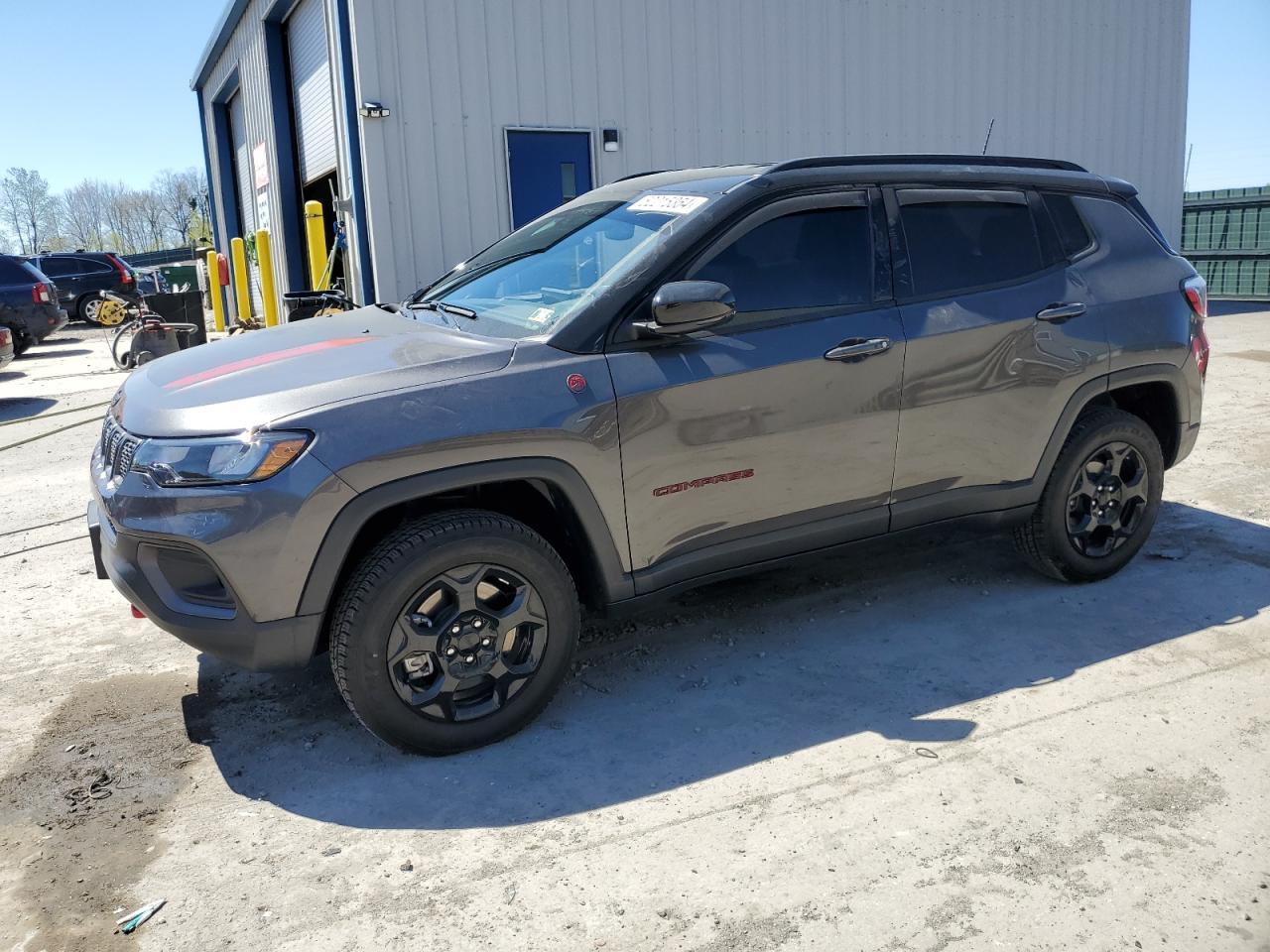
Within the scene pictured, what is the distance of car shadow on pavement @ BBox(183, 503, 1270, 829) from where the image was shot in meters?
3.12

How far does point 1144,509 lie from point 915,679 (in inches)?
63.9

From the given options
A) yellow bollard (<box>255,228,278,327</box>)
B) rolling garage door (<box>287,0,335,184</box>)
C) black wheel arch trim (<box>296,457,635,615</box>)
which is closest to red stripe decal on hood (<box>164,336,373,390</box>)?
black wheel arch trim (<box>296,457,635,615</box>)

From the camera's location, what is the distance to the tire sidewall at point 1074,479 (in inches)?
169

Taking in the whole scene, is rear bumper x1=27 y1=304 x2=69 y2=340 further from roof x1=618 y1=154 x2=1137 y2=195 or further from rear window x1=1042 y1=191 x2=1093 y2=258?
rear window x1=1042 y1=191 x2=1093 y2=258

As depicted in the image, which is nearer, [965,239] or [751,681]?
[751,681]

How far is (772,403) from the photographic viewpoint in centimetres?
352

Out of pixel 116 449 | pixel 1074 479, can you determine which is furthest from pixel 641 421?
pixel 1074 479

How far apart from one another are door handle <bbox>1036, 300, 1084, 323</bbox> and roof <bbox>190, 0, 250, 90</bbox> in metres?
14.5

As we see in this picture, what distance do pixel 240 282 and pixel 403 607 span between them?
18.3m

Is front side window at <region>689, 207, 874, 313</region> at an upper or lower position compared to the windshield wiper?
upper

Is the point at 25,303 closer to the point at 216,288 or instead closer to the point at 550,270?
the point at 216,288

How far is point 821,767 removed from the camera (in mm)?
3143

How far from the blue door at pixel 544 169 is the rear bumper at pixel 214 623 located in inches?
314

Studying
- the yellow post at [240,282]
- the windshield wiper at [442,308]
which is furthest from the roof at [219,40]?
the windshield wiper at [442,308]
